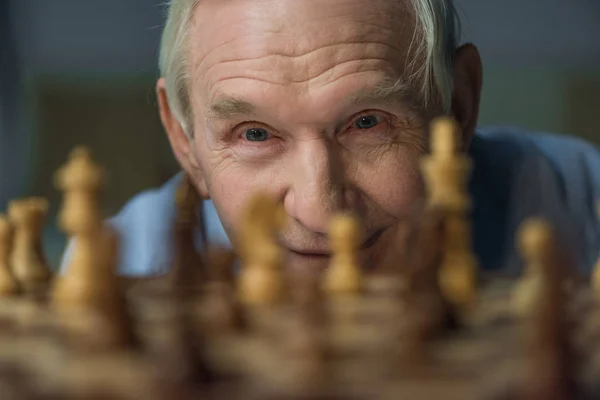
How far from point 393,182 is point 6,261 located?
62cm

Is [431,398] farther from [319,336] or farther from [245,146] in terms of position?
[245,146]

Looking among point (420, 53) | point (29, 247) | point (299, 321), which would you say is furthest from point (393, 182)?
point (299, 321)

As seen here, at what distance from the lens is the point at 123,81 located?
125 inches

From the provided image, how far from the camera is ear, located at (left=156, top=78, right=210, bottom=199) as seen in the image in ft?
5.43

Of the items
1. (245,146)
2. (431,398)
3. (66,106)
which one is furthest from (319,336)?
(66,106)

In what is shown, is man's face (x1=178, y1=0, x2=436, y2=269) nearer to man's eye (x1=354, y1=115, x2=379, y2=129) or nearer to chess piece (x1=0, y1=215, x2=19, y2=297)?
man's eye (x1=354, y1=115, x2=379, y2=129)

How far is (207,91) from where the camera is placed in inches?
56.2

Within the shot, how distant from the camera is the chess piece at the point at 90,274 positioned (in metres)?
0.66

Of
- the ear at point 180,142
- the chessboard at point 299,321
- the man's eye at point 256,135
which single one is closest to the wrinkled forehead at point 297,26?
the man's eye at point 256,135

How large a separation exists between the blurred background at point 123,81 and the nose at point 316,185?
1.72m

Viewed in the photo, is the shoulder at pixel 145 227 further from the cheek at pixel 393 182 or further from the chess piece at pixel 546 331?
the chess piece at pixel 546 331

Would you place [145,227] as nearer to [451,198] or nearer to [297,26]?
[297,26]

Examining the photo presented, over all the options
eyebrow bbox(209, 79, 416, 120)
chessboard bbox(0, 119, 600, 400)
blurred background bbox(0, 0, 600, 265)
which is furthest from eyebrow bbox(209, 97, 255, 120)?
blurred background bbox(0, 0, 600, 265)

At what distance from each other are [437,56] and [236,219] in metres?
0.42
